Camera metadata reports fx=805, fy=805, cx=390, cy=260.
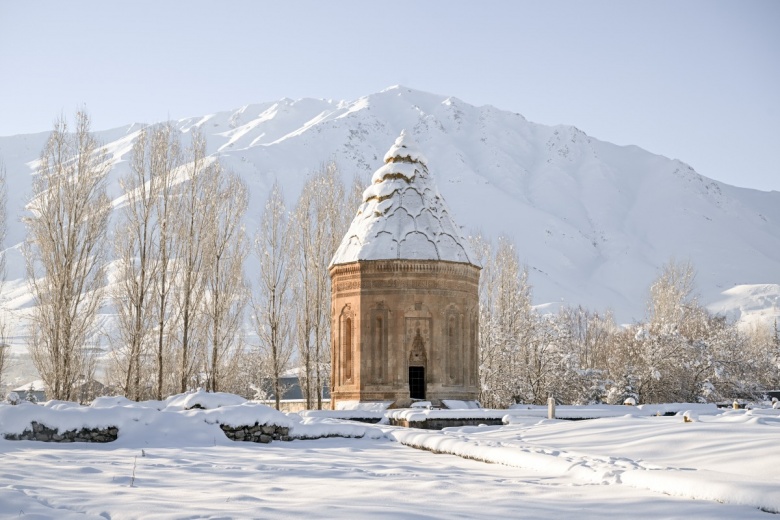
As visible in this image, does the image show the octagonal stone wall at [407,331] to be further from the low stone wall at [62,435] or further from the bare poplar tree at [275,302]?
the low stone wall at [62,435]

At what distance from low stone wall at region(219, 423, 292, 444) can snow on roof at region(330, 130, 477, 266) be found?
1177 centimetres

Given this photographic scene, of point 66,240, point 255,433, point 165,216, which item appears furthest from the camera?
point 165,216

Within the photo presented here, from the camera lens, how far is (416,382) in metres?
26.8

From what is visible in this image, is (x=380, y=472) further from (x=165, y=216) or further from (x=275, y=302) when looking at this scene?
(x=275, y=302)

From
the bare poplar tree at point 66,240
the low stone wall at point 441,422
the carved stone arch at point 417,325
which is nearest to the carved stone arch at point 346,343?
the carved stone arch at point 417,325

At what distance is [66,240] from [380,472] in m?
18.7

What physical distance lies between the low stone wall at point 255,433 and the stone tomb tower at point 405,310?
35.0 ft

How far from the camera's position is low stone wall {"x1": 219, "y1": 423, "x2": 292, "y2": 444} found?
1478cm

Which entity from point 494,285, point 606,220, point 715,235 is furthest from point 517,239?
point 494,285

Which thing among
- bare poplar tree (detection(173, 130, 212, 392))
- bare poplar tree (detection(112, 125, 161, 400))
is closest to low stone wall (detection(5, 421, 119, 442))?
bare poplar tree (detection(112, 125, 161, 400))

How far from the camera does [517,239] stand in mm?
137125

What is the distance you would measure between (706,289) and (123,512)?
137m

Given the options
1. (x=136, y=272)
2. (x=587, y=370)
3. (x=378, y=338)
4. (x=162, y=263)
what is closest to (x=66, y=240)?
(x=136, y=272)

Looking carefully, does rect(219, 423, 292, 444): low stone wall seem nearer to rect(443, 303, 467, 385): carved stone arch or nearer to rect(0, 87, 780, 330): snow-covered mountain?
rect(443, 303, 467, 385): carved stone arch
